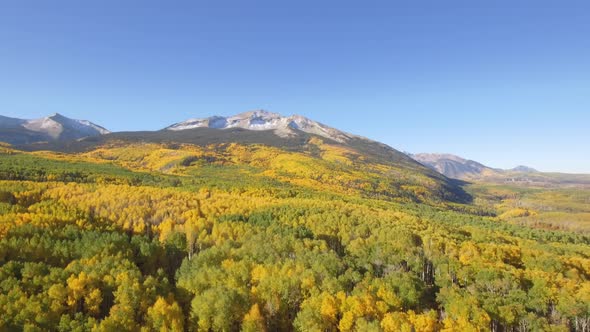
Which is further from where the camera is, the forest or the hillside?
the hillside

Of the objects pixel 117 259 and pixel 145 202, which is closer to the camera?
pixel 117 259

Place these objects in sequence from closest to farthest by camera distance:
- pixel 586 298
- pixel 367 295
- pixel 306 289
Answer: pixel 367 295 < pixel 306 289 < pixel 586 298

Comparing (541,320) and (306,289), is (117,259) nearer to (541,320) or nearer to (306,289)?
(306,289)

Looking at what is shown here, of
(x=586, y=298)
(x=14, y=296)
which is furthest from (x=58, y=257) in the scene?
(x=586, y=298)

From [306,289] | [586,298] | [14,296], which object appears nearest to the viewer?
[14,296]

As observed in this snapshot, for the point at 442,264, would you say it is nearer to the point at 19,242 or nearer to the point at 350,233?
the point at 350,233

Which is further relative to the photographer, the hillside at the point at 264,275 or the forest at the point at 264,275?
the hillside at the point at 264,275

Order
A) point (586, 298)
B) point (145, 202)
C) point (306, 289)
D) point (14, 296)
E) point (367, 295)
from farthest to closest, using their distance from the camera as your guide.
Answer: point (145, 202) → point (586, 298) → point (306, 289) → point (367, 295) → point (14, 296)

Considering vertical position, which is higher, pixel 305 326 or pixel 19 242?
pixel 19 242

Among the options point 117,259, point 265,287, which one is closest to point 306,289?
point 265,287
